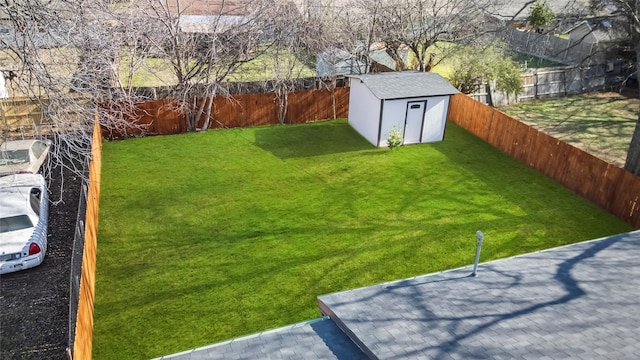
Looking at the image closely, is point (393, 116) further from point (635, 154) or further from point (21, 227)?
point (21, 227)

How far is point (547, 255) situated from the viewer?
9188 millimetres

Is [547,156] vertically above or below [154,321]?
above

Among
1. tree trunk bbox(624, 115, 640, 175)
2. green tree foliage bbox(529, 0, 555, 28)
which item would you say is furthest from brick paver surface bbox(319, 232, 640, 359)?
green tree foliage bbox(529, 0, 555, 28)

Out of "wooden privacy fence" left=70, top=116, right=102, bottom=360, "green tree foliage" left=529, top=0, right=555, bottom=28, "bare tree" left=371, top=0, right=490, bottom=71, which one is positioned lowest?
"wooden privacy fence" left=70, top=116, right=102, bottom=360

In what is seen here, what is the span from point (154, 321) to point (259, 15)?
605 inches

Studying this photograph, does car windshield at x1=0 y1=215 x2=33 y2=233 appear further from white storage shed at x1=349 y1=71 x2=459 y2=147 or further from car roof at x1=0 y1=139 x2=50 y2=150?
white storage shed at x1=349 y1=71 x2=459 y2=147

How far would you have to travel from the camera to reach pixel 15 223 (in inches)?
459

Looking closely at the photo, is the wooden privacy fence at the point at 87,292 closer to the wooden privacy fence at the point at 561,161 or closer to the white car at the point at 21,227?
the white car at the point at 21,227

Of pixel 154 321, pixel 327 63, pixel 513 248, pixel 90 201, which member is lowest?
pixel 154 321

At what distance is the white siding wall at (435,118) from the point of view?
783 inches

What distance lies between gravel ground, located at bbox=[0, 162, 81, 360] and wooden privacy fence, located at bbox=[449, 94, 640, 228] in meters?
15.8

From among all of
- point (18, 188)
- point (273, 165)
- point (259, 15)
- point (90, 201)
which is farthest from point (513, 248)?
point (259, 15)

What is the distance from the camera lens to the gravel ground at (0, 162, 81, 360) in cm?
946

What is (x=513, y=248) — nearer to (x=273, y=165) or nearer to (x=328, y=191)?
(x=328, y=191)
